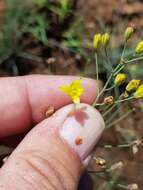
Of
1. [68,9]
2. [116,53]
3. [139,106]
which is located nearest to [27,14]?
[68,9]

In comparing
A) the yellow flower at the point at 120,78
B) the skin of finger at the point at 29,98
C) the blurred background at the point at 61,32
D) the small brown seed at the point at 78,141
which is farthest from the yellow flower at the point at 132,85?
the blurred background at the point at 61,32

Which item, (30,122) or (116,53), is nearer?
(30,122)

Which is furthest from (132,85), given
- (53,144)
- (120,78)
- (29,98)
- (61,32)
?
(61,32)

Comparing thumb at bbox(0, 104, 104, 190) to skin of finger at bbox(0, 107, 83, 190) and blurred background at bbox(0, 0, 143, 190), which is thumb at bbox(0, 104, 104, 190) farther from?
blurred background at bbox(0, 0, 143, 190)

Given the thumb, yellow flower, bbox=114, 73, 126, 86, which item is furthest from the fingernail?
yellow flower, bbox=114, 73, 126, 86

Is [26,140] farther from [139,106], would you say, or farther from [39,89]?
[139,106]

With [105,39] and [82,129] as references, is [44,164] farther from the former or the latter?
[105,39]

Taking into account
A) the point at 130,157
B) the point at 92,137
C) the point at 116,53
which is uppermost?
the point at 92,137

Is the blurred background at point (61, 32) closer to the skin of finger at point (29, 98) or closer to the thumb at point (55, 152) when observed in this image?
the skin of finger at point (29, 98)
